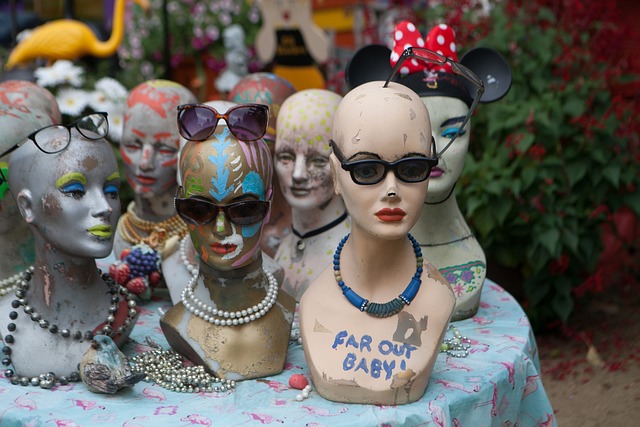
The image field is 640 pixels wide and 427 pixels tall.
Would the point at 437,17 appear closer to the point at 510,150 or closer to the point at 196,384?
the point at 510,150

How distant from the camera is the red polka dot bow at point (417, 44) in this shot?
225cm

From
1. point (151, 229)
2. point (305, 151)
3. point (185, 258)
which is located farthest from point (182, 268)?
point (305, 151)

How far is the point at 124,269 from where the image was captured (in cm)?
234

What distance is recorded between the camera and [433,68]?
2256 mm

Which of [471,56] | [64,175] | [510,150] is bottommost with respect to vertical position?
[510,150]

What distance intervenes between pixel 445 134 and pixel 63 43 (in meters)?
3.16

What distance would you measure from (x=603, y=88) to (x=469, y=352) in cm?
206

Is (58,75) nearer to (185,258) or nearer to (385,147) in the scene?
(185,258)

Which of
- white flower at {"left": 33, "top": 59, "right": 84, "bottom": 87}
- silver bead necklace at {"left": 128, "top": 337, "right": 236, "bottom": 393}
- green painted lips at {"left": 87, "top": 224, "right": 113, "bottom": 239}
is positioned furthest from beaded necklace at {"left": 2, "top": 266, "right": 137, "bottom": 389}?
white flower at {"left": 33, "top": 59, "right": 84, "bottom": 87}

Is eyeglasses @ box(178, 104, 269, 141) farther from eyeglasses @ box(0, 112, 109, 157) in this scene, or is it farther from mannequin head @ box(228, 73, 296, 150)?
mannequin head @ box(228, 73, 296, 150)

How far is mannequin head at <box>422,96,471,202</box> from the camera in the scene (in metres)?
2.19

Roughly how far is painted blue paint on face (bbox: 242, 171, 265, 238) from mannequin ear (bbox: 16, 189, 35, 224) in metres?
0.51

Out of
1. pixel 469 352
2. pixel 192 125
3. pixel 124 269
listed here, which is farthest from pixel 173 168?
pixel 469 352

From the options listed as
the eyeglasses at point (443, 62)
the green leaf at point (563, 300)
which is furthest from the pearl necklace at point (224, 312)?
the green leaf at point (563, 300)
